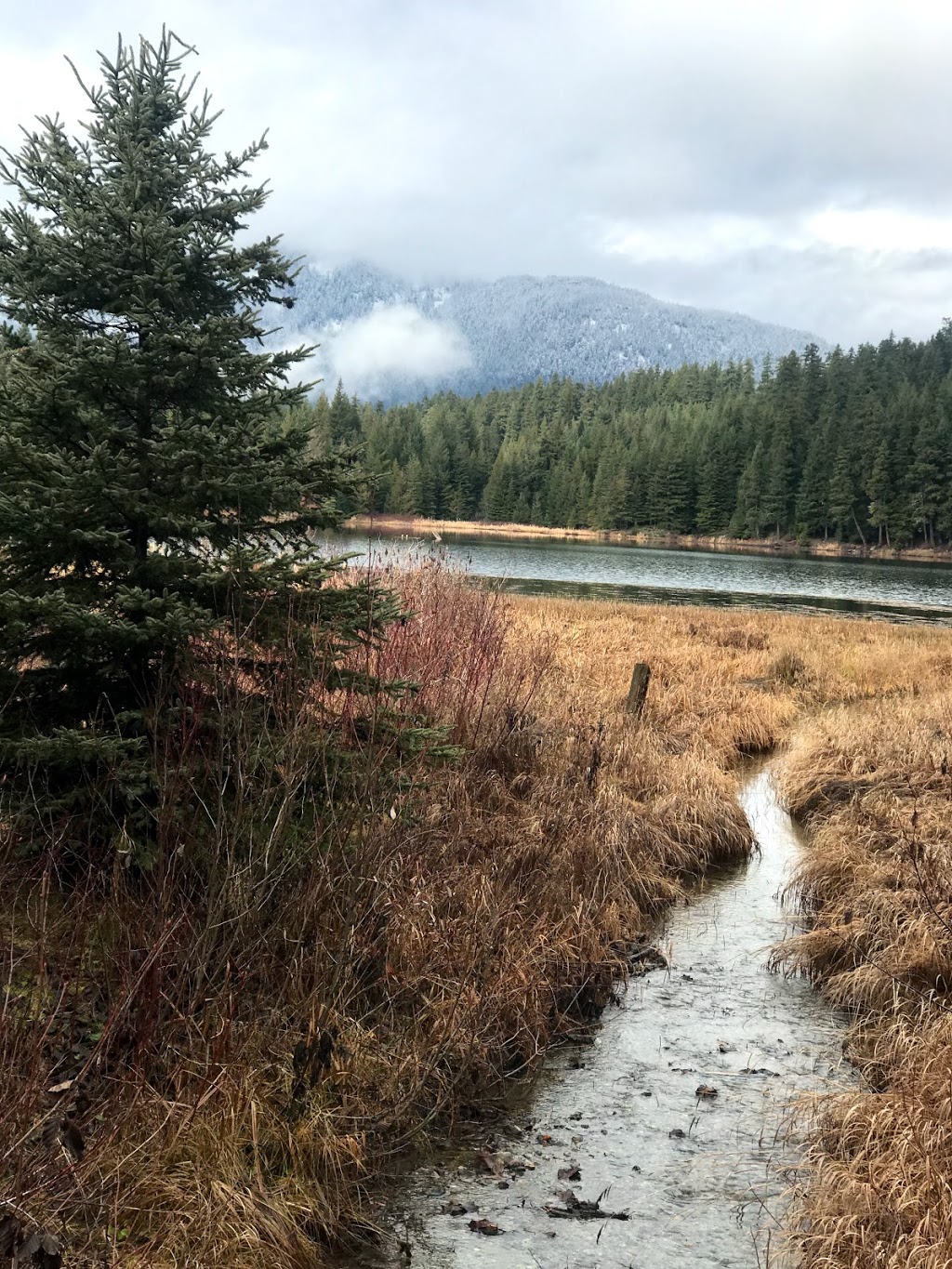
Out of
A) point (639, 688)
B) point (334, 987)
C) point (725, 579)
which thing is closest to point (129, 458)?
point (334, 987)

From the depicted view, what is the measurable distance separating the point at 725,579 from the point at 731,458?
178 ft

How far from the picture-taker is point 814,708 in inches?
609

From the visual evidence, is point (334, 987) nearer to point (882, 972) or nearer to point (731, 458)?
point (882, 972)

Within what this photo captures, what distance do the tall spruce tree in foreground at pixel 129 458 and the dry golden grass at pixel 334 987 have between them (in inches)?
35.2

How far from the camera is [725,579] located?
166ft

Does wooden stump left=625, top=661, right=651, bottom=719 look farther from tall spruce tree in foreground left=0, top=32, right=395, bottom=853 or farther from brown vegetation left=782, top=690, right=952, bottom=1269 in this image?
tall spruce tree in foreground left=0, top=32, right=395, bottom=853

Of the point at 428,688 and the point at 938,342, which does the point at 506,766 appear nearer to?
the point at 428,688

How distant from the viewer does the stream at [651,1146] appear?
11.9 feet

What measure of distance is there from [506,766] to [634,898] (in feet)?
5.69

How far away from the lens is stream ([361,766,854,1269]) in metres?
3.64

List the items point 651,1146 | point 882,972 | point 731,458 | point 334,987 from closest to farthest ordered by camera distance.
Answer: point 334,987, point 651,1146, point 882,972, point 731,458

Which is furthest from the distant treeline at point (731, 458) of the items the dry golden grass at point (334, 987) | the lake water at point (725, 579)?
the dry golden grass at point (334, 987)

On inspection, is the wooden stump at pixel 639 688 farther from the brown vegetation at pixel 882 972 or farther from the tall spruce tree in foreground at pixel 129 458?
the tall spruce tree in foreground at pixel 129 458

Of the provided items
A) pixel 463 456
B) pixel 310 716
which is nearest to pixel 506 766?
pixel 310 716
